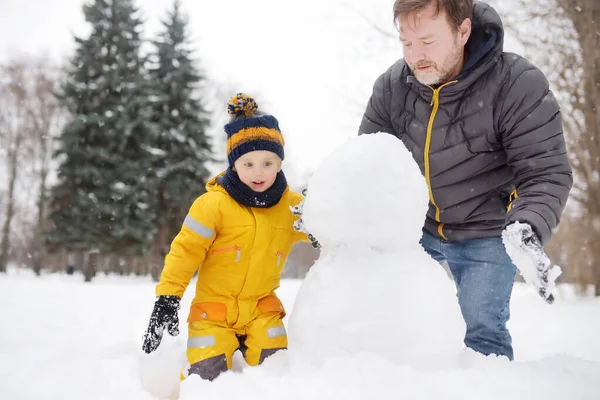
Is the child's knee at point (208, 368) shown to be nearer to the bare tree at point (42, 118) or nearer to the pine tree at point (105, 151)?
the pine tree at point (105, 151)

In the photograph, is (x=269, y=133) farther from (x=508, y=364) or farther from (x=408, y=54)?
(x=508, y=364)

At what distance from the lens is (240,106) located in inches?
95.9

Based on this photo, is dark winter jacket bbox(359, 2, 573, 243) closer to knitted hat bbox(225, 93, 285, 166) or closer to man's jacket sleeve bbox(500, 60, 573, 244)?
man's jacket sleeve bbox(500, 60, 573, 244)

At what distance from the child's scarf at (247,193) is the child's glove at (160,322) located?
58 cm

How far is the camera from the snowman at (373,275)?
1.49m

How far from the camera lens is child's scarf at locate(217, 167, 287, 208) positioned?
2273 mm

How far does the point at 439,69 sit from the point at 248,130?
0.98 m

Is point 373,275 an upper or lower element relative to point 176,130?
lower

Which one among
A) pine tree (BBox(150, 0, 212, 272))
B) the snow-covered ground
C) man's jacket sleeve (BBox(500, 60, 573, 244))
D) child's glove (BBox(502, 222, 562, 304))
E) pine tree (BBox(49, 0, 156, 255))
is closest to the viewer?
the snow-covered ground

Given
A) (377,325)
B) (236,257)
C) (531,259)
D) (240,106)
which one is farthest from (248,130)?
(531,259)

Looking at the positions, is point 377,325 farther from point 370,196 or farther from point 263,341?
point 263,341

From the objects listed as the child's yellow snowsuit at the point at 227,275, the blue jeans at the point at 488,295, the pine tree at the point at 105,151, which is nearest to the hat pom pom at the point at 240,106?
the child's yellow snowsuit at the point at 227,275

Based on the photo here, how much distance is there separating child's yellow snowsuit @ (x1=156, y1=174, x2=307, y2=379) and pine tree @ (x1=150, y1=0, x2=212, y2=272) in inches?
536

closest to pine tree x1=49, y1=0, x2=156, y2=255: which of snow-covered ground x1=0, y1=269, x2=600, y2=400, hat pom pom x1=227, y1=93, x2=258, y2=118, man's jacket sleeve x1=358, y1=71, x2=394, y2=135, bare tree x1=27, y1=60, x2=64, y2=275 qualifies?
bare tree x1=27, y1=60, x2=64, y2=275
